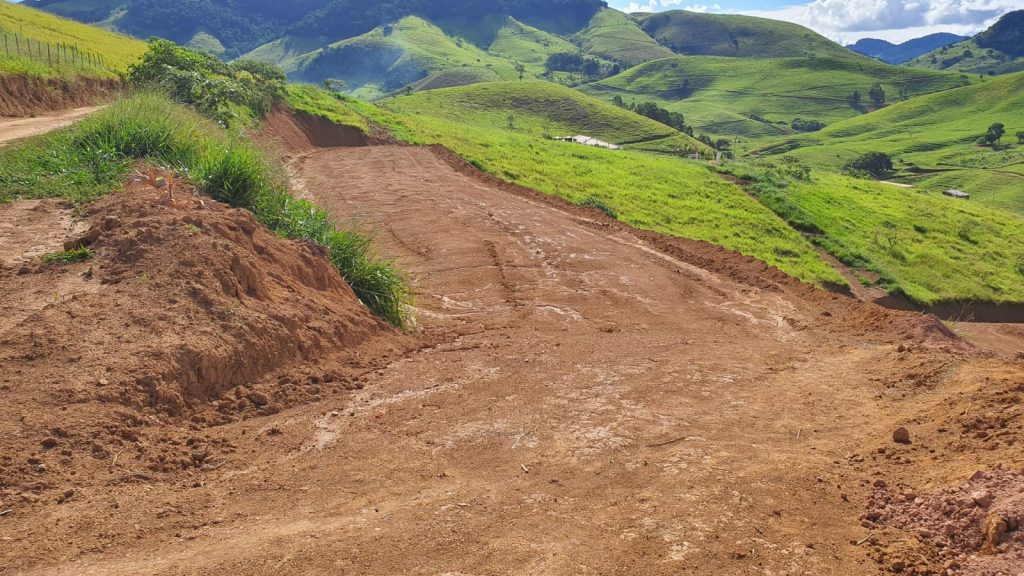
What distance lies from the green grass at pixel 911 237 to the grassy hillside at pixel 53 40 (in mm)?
25716

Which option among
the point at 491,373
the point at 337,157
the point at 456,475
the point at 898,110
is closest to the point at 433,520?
the point at 456,475

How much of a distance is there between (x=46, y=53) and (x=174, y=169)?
62.6 ft

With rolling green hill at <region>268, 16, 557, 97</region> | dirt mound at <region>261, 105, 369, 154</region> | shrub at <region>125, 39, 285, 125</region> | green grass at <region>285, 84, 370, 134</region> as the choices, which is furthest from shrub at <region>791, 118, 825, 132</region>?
shrub at <region>125, 39, 285, 125</region>

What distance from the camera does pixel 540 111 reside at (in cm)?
7800

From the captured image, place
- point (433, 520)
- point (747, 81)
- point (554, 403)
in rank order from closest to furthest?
1. point (433, 520)
2. point (554, 403)
3. point (747, 81)

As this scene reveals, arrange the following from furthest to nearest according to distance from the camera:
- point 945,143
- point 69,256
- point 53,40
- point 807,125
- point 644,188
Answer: point 807,125
point 945,143
point 53,40
point 644,188
point 69,256

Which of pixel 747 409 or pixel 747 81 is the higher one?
pixel 747 81

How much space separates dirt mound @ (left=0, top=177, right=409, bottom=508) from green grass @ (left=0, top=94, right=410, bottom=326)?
50cm

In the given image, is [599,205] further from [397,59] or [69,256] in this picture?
[397,59]

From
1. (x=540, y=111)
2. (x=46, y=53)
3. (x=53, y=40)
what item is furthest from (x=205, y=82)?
(x=540, y=111)

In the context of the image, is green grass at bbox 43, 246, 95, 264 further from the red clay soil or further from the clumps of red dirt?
the clumps of red dirt

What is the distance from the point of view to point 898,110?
4183 inches

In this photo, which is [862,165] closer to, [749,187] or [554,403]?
[749,187]

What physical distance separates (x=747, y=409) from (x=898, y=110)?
118479 mm
